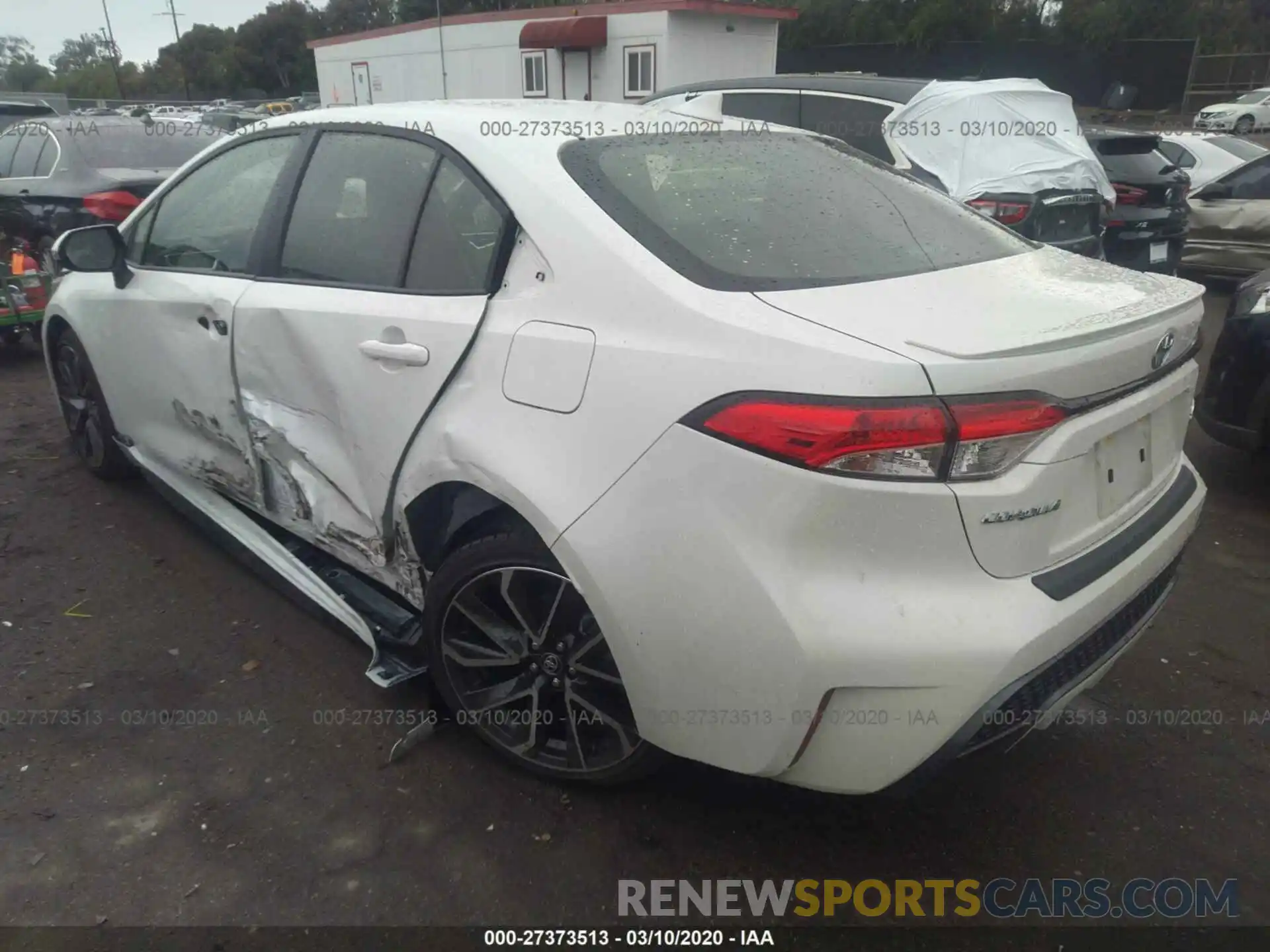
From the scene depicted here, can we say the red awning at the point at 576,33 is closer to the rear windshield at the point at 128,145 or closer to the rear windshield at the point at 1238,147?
the rear windshield at the point at 1238,147

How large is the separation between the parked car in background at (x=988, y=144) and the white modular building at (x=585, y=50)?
1400cm

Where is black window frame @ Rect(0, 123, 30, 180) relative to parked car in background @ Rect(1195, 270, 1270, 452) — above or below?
above

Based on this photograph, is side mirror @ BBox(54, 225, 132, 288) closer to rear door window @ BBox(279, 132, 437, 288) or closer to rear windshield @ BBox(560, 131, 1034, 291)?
rear door window @ BBox(279, 132, 437, 288)

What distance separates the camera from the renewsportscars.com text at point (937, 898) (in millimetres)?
2152

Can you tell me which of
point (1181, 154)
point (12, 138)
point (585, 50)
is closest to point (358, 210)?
point (12, 138)

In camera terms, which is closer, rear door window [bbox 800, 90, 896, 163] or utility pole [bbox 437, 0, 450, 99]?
rear door window [bbox 800, 90, 896, 163]

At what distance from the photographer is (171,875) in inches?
87.5

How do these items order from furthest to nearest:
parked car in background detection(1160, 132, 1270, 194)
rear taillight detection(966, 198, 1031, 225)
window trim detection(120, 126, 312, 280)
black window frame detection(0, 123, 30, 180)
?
parked car in background detection(1160, 132, 1270, 194) → black window frame detection(0, 123, 30, 180) → rear taillight detection(966, 198, 1031, 225) → window trim detection(120, 126, 312, 280)

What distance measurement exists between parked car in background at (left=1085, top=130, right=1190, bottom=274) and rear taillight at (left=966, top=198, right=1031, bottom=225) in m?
1.66

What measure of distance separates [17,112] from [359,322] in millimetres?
12856

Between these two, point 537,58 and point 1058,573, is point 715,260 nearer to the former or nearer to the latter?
point 1058,573

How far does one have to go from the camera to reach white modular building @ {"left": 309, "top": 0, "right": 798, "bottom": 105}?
19766mm

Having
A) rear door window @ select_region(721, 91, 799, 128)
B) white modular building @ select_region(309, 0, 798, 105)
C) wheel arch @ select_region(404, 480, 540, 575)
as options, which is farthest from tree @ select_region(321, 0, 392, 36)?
wheel arch @ select_region(404, 480, 540, 575)

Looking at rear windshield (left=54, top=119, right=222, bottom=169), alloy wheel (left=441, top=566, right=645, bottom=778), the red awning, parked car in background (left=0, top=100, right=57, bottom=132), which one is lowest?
alloy wheel (left=441, top=566, right=645, bottom=778)
